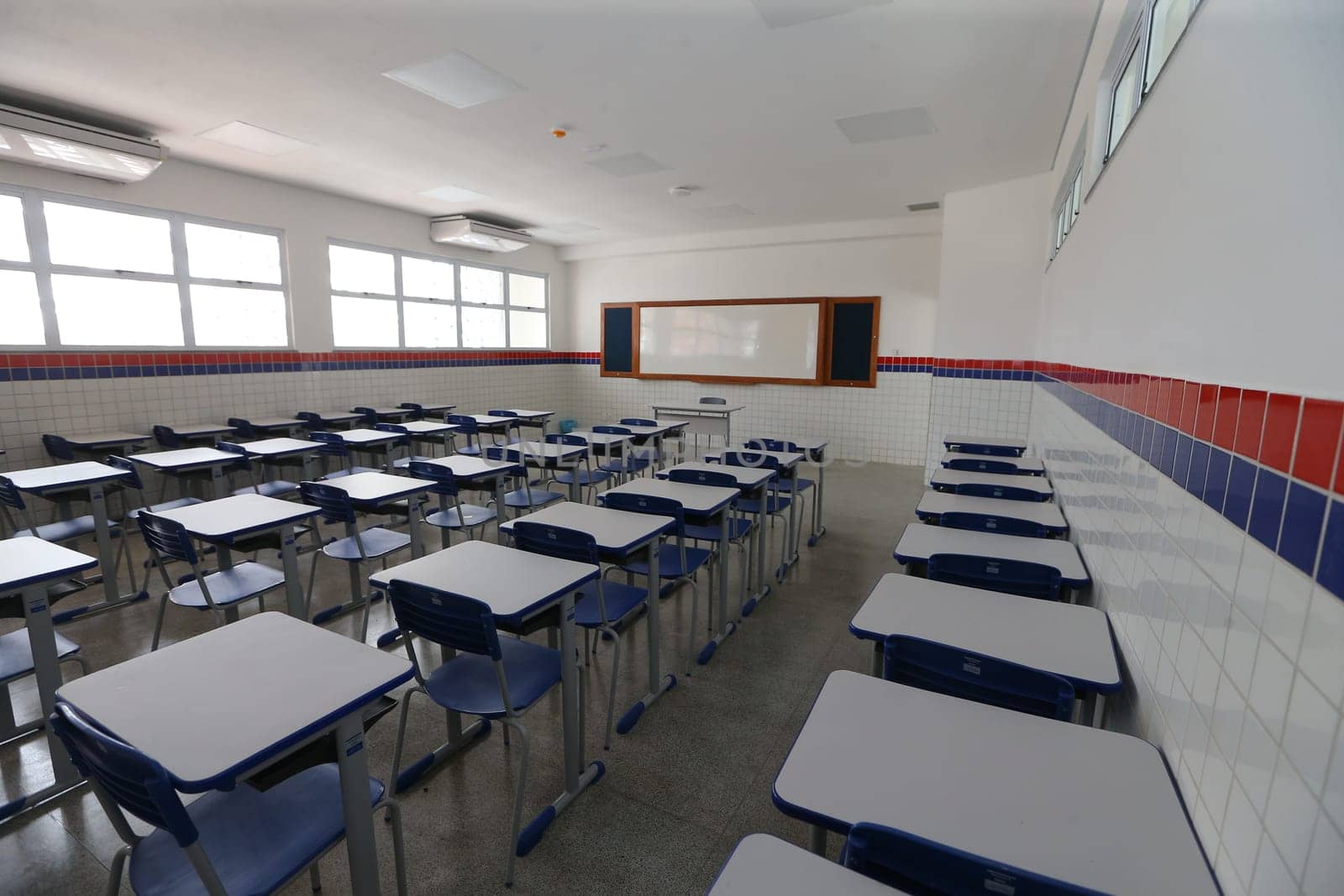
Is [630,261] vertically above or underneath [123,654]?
above

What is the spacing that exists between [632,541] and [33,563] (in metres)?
2.22

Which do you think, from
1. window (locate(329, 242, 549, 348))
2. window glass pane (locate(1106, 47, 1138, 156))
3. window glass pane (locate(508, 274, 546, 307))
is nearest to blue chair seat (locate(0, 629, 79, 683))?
window glass pane (locate(1106, 47, 1138, 156))

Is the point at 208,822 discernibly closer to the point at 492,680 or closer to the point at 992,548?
the point at 492,680

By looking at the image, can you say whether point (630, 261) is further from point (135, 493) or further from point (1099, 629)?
point (1099, 629)

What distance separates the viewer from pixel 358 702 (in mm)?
1447

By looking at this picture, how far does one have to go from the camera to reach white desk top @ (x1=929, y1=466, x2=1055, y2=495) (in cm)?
348

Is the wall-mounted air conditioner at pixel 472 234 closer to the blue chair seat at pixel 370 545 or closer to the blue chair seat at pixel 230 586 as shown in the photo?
the blue chair seat at pixel 370 545

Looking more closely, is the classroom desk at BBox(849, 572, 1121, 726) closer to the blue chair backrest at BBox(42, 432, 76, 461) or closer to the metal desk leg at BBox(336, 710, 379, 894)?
the metal desk leg at BBox(336, 710, 379, 894)

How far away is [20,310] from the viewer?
505 cm

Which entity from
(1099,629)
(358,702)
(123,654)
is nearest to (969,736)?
(1099,629)

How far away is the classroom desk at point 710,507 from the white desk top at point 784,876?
201 centimetres

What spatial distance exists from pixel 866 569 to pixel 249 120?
5840mm

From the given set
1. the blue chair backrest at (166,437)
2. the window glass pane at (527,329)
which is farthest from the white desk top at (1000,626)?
the window glass pane at (527,329)

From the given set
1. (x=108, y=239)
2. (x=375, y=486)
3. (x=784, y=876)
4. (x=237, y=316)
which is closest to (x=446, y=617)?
(x=784, y=876)
